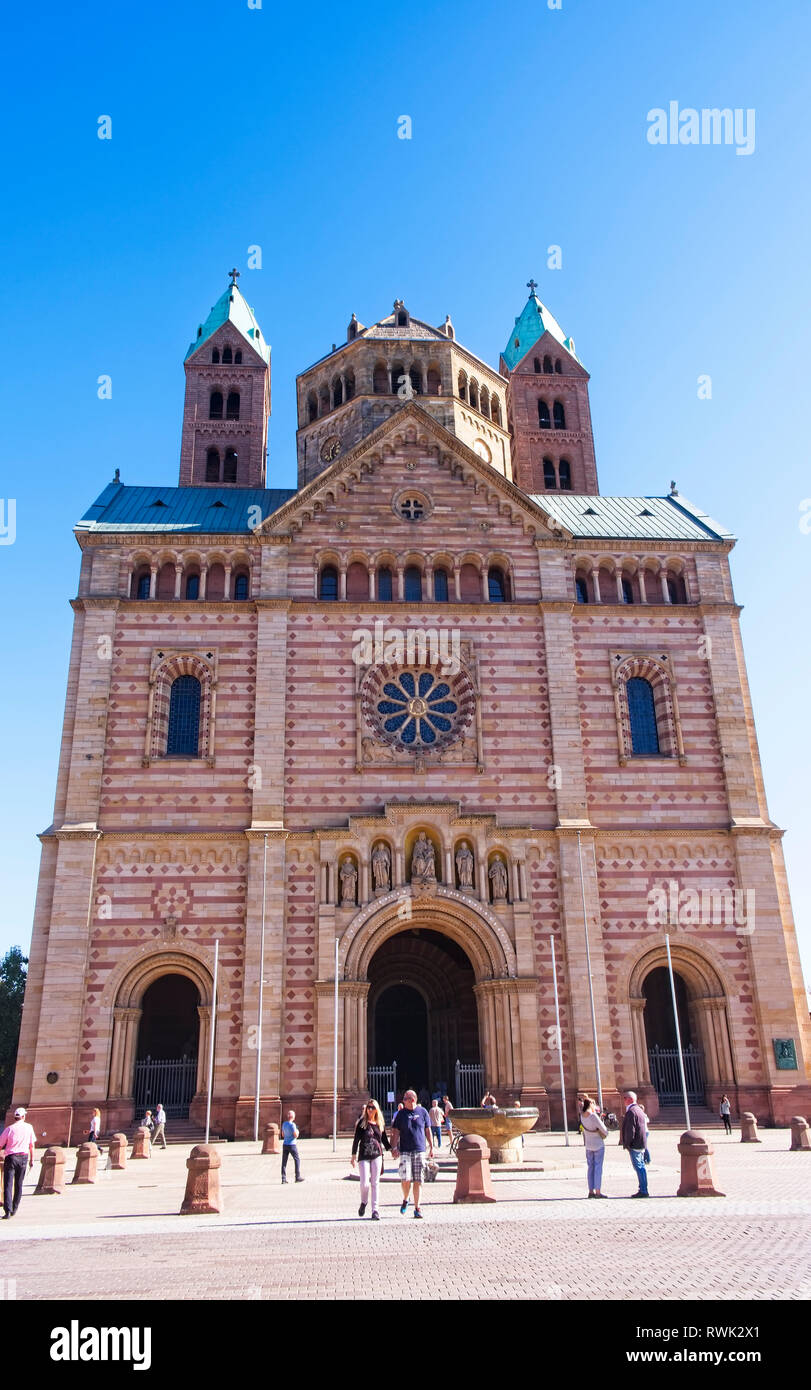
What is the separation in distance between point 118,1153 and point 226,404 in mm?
37213

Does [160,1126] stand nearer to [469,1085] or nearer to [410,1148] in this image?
[469,1085]

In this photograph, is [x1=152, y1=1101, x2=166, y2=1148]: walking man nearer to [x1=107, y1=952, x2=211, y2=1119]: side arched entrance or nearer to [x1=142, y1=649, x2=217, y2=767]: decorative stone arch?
[x1=107, y1=952, x2=211, y2=1119]: side arched entrance

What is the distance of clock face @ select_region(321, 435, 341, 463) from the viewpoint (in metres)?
47.2

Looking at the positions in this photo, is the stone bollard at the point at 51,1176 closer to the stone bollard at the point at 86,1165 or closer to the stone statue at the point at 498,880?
the stone bollard at the point at 86,1165

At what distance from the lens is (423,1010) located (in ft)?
134

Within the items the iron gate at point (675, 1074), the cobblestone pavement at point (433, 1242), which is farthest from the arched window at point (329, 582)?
the cobblestone pavement at point (433, 1242)

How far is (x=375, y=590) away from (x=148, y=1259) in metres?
29.0

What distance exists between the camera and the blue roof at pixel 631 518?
137ft

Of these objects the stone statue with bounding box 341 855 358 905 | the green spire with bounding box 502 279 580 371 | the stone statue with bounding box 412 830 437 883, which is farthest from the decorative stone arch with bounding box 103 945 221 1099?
the green spire with bounding box 502 279 580 371

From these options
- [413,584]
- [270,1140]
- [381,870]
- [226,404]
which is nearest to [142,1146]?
[270,1140]

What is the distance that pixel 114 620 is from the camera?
38062 mm

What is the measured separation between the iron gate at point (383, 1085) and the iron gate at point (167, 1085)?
19.3 ft

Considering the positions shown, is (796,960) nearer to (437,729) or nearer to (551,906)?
(551,906)

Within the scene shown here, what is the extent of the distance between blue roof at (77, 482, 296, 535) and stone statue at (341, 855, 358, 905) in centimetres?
1335
